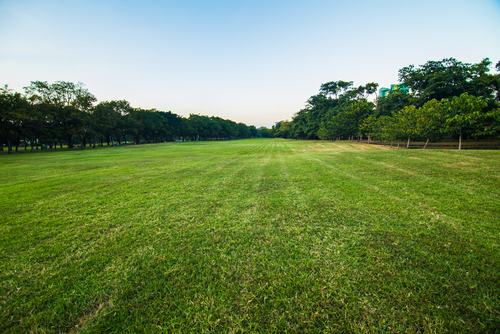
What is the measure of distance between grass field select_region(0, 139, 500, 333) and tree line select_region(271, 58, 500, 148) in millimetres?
24274

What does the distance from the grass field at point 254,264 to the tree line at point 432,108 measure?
24.3 m

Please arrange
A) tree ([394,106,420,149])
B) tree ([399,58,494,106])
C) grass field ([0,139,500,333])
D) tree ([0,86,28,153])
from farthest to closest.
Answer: tree ([399,58,494,106])
tree ([0,86,28,153])
tree ([394,106,420,149])
grass field ([0,139,500,333])

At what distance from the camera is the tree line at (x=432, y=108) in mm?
20969

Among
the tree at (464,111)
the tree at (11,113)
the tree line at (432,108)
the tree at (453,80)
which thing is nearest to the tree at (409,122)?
the tree line at (432,108)

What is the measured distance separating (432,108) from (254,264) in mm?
34916

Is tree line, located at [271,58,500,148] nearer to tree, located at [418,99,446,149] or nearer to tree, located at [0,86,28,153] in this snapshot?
tree, located at [418,99,446,149]

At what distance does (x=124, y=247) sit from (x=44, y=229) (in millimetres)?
2327

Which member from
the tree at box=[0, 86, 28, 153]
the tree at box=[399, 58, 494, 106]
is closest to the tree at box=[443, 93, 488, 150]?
the tree at box=[399, 58, 494, 106]

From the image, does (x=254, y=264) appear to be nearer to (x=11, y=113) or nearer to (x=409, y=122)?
(x=409, y=122)

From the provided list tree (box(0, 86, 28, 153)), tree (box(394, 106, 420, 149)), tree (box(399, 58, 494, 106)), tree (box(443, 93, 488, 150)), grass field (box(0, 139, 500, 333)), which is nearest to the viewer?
grass field (box(0, 139, 500, 333))

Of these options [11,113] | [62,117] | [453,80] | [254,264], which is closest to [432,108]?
[453,80]

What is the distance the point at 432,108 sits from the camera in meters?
24.9

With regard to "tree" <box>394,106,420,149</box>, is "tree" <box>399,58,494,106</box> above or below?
above

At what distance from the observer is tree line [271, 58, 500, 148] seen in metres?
21.0
